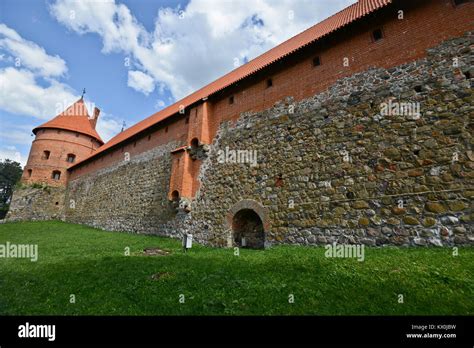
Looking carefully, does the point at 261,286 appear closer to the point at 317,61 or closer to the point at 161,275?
the point at 161,275

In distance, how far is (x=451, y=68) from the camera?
6414 millimetres

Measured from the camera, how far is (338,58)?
28.2 ft

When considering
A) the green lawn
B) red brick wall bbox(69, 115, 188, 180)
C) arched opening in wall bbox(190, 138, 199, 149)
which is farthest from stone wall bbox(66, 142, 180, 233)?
the green lawn

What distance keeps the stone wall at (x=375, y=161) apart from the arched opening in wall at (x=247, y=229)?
451mm

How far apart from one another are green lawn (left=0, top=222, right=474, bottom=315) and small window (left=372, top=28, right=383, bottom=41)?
6.33 meters

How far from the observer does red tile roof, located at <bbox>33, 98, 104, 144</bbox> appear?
2741 cm

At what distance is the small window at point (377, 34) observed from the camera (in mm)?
Answer: 7834

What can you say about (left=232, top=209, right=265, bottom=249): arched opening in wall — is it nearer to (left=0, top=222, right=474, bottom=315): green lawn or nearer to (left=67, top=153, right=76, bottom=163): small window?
(left=0, top=222, right=474, bottom=315): green lawn

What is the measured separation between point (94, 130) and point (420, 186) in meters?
33.2

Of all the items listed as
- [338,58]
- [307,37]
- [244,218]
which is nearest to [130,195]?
[244,218]

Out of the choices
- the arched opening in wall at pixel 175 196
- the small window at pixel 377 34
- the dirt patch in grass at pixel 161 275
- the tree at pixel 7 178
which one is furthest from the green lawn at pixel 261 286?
the tree at pixel 7 178

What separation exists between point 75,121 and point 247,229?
1099 inches

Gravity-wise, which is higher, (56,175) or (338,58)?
(338,58)
